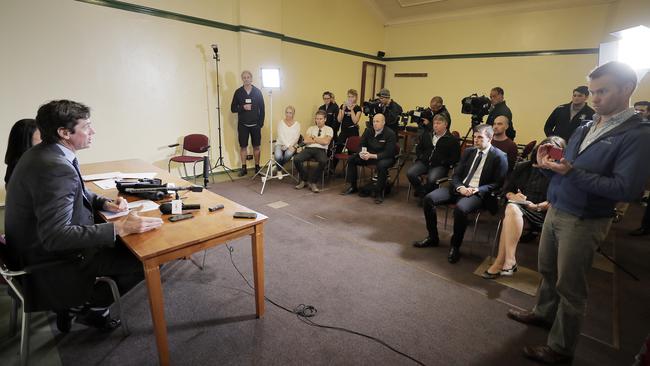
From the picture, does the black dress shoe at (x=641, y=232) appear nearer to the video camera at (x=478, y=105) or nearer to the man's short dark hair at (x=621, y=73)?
the video camera at (x=478, y=105)

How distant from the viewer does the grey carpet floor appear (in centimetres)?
165

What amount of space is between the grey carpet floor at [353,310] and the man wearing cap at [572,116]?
63.9 inches

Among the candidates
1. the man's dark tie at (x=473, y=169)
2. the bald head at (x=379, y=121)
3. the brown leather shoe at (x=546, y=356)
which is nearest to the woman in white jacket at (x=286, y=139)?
the bald head at (x=379, y=121)

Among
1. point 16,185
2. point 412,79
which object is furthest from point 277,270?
point 412,79

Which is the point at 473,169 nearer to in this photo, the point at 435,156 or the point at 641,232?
the point at 435,156

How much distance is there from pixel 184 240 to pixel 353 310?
1.19 metres

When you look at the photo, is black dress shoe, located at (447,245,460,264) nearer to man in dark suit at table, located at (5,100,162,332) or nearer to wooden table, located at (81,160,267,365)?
wooden table, located at (81,160,267,365)

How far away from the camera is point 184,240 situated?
1.44 meters

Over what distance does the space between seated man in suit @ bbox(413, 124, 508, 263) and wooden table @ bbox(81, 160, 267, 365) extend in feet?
5.84

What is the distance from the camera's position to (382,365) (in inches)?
62.9

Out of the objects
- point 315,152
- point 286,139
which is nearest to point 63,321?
point 315,152

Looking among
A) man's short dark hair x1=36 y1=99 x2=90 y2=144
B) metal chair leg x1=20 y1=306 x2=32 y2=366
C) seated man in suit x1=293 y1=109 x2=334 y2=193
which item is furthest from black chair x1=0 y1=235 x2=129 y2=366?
seated man in suit x1=293 y1=109 x2=334 y2=193

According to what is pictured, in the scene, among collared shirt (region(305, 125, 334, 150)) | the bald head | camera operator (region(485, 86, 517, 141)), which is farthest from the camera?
collared shirt (region(305, 125, 334, 150))

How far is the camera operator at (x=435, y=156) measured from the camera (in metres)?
3.77
